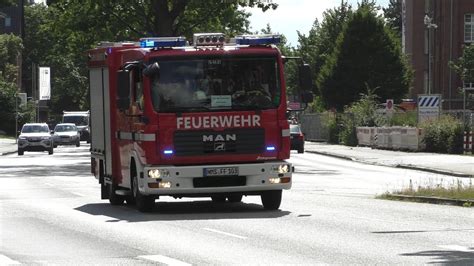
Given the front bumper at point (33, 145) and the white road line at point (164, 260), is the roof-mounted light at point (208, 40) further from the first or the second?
the front bumper at point (33, 145)

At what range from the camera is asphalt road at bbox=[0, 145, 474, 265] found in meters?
13.9

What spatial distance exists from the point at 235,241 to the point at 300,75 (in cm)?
553

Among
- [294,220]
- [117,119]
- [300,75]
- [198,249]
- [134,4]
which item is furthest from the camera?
[134,4]

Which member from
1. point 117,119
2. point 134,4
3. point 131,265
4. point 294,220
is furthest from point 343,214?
point 134,4

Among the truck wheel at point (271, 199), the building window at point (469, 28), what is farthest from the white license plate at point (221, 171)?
the building window at point (469, 28)

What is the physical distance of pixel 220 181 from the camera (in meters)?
20.6

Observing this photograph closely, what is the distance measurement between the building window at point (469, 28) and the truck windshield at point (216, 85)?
236 feet

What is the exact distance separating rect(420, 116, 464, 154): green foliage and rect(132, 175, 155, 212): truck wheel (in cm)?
3455

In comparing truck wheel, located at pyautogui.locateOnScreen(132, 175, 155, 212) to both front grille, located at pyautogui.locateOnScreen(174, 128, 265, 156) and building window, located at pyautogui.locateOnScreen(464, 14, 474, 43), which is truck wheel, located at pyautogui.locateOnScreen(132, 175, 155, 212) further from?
building window, located at pyautogui.locateOnScreen(464, 14, 474, 43)

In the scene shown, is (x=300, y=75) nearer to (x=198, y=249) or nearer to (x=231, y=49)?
(x=231, y=49)

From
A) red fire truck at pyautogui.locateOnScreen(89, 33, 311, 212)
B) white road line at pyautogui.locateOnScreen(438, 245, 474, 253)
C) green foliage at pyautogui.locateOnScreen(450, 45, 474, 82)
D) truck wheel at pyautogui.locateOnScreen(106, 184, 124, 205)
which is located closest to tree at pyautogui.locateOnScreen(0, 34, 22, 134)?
green foliage at pyautogui.locateOnScreen(450, 45, 474, 82)

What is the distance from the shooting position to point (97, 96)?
2406 centimetres

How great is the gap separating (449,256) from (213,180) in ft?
24.3

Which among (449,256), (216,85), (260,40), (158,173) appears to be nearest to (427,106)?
(260,40)
